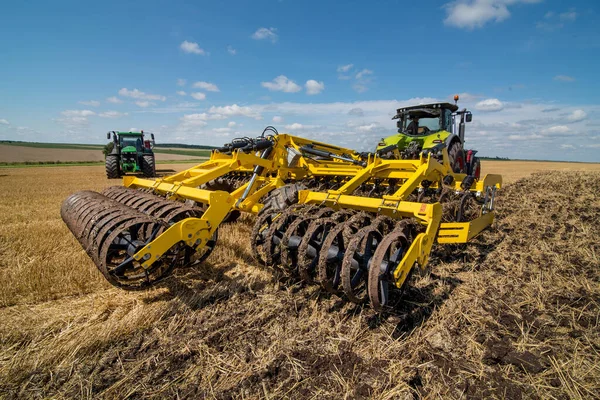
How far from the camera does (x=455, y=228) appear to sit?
11.6ft

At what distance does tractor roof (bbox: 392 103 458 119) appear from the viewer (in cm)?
811

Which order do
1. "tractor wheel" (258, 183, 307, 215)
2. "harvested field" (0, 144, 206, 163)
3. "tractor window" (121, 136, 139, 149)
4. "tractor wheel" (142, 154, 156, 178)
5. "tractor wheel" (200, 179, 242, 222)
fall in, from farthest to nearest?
"harvested field" (0, 144, 206, 163) < "tractor window" (121, 136, 139, 149) < "tractor wheel" (142, 154, 156, 178) < "tractor wheel" (200, 179, 242, 222) < "tractor wheel" (258, 183, 307, 215)

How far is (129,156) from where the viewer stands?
57.4 feet

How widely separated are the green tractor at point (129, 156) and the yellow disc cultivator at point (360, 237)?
52.8 feet

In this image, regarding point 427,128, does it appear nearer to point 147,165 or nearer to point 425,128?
point 425,128

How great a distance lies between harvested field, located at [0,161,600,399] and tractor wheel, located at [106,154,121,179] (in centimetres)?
1390

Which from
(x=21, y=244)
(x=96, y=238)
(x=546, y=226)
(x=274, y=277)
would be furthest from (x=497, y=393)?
(x=21, y=244)

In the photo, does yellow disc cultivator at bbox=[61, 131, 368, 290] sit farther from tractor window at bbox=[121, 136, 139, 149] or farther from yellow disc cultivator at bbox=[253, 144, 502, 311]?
tractor window at bbox=[121, 136, 139, 149]

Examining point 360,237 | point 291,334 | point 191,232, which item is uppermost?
point 360,237

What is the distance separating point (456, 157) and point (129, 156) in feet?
53.5

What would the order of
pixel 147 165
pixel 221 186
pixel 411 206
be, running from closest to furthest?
pixel 411 206
pixel 221 186
pixel 147 165

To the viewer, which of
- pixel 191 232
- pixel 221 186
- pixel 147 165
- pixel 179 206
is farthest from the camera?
pixel 147 165

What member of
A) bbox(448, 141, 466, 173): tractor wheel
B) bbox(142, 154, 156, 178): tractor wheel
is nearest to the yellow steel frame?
bbox(448, 141, 466, 173): tractor wheel

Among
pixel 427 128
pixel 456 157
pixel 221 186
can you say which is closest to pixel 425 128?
pixel 427 128
